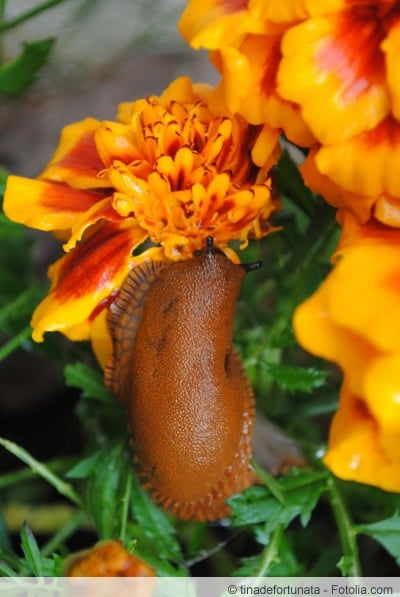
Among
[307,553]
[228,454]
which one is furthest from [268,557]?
[307,553]

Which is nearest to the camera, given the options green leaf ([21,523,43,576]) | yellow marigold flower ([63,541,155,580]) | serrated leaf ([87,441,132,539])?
yellow marigold flower ([63,541,155,580])

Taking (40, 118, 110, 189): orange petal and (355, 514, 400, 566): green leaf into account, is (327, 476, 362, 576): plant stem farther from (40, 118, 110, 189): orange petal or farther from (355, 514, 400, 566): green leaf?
(40, 118, 110, 189): orange petal

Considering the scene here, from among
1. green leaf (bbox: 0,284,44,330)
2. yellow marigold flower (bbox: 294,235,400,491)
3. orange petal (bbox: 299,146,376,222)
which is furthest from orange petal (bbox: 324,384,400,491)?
green leaf (bbox: 0,284,44,330)

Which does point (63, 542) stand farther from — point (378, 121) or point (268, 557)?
point (378, 121)

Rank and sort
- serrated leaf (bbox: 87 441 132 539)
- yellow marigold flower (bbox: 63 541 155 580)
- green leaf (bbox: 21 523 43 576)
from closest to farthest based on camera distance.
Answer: yellow marigold flower (bbox: 63 541 155 580) → green leaf (bbox: 21 523 43 576) → serrated leaf (bbox: 87 441 132 539)

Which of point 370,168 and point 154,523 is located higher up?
point 370,168

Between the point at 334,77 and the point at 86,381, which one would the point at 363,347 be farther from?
the point at 86,381

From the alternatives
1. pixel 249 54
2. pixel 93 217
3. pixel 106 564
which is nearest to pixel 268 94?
pixel 249 54
